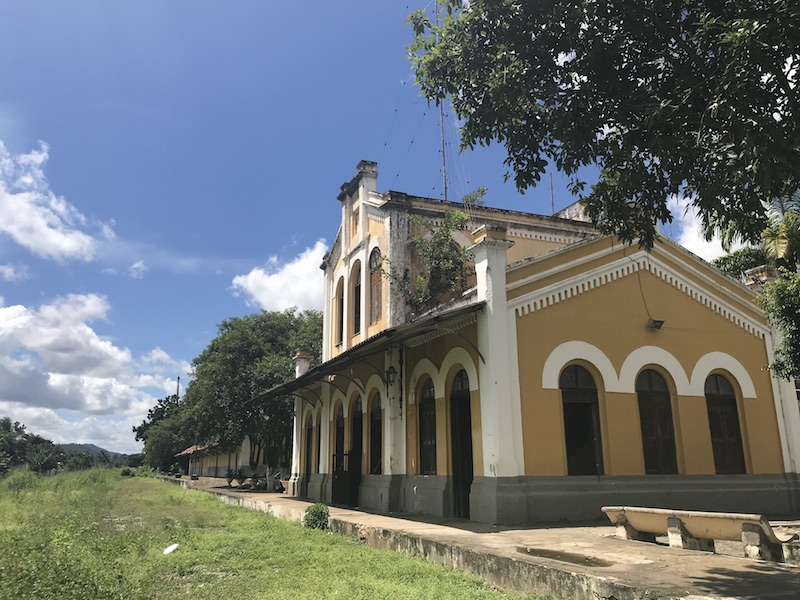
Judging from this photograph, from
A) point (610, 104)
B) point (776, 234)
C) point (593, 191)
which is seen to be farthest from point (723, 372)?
point (610, 104)

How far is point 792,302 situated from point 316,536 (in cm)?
939

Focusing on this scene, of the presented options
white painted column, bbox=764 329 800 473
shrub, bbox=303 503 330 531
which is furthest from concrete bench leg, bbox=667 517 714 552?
white painted column, bbox=764 329 800 473

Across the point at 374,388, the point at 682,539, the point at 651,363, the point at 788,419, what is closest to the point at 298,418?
the point at 374,388

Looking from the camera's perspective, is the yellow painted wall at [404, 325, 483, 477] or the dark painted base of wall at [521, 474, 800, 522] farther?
the yellow painted wall at [404, 325, 483, 477]

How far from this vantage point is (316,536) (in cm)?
1116

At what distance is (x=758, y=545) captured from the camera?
709cm

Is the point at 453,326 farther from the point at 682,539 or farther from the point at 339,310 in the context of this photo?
the point at 339,310

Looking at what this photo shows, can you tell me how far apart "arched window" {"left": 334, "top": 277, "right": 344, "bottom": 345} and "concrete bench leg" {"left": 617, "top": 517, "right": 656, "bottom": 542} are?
42.0 feet

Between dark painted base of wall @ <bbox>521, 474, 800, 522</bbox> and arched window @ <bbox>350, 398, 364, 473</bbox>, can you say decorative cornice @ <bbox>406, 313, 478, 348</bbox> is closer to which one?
dark painted base of wall @ <bbox>521, 474, 800, 522</bbox>

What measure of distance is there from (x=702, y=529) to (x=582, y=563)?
2003 millimetres

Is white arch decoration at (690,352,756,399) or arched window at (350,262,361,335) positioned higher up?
arched window at (350,262,361,335)

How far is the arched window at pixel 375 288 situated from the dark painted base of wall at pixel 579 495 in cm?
472

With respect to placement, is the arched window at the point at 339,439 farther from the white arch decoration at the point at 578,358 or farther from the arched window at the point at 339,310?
the white arch decoration at the point at 578,358

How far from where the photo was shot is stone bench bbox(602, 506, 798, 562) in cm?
707
